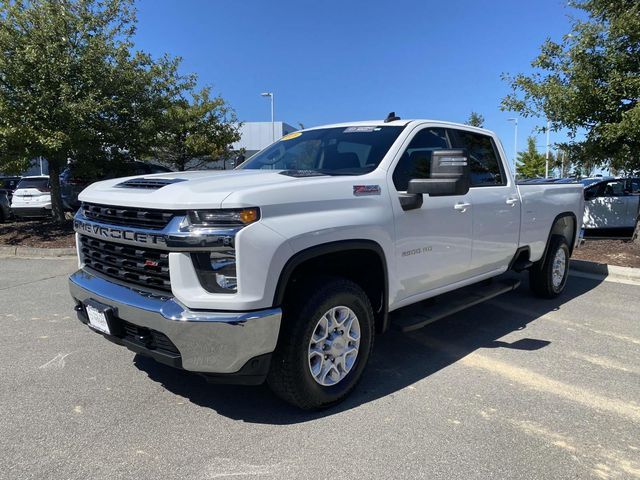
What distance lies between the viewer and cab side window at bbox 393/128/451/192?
375 cm

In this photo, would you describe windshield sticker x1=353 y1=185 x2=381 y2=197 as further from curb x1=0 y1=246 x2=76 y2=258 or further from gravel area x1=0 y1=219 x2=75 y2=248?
gravel area x1=0 y1=219 x2=75 y2=248

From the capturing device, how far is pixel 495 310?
5.76 m

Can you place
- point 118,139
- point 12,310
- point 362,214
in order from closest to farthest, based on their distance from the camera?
point 362,214 → point 12,310 → point 118,139

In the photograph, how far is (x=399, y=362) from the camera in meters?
4.16

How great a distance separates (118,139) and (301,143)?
7761 mm

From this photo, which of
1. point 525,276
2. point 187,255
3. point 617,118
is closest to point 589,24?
point 617,118

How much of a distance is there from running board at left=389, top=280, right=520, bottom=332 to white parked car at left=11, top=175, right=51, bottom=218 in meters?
13.1

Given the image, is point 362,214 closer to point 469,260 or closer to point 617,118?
point 469,260

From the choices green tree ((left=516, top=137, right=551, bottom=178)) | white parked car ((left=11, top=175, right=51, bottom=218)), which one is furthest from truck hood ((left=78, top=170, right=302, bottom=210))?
green tree ((left=516, top=137, right=551, bottom=178))

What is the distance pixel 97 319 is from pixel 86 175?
919 cm

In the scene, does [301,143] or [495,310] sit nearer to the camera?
[301,143]

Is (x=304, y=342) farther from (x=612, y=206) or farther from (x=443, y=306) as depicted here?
(x=612, y=206)

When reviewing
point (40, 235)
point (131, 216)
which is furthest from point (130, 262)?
point (40, 235)

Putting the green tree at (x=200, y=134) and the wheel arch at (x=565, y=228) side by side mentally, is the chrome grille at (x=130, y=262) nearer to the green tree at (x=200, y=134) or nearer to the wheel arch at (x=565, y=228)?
the wheel arch at (x=565, y=228)
